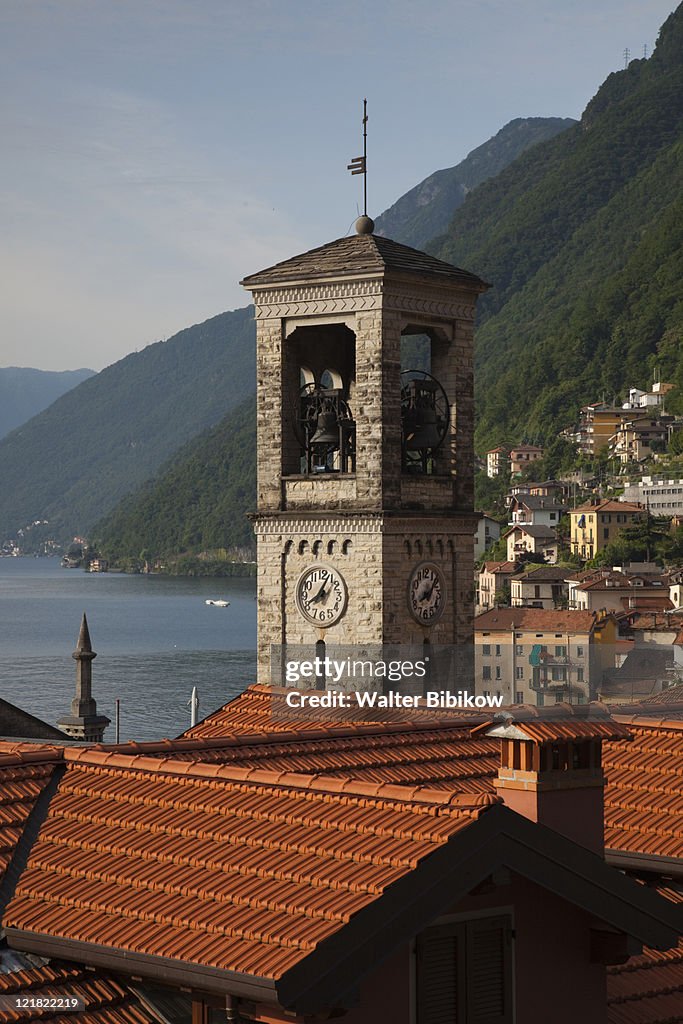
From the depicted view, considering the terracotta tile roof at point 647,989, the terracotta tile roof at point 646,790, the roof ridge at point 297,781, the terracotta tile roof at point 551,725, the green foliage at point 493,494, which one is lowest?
the terracotta tile roof at point 647,989

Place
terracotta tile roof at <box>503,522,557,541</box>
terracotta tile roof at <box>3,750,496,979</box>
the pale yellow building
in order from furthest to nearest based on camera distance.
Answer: terracotta tile roof at <box>503,522,557,541</box>, the pale yellow building, terracotta tile roof at <box>3,750,496,979</box>

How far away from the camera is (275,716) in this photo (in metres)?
18.5

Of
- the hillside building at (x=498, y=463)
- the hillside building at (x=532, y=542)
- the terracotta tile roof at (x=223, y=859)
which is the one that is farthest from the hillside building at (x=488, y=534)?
the terracotta tile roof at (x=223, y=859)

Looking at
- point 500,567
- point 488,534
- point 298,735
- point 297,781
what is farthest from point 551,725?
point 488,534

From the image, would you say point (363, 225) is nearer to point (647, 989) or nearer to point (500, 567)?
point (647, 989)

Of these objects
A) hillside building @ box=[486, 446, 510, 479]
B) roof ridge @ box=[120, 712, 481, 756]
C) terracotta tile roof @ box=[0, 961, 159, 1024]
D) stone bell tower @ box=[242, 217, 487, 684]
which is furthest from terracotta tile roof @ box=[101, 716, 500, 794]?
hillside building @ box=[486, 446, 510, 479]

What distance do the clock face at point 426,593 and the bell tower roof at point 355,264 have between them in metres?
4.34

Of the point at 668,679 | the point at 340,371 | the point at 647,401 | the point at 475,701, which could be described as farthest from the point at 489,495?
the point at 475,701

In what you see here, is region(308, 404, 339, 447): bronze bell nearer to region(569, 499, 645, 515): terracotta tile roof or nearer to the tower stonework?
the tower stonework

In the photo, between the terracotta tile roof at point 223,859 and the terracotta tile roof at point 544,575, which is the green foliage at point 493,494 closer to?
the terracotta tile roof at point 544,575

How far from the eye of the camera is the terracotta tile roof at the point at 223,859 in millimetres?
8773

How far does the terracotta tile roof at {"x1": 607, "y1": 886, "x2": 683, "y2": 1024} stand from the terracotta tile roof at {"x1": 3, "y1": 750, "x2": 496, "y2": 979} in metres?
1.80

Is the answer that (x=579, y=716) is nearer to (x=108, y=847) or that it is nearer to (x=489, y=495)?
(x=108, y=847)

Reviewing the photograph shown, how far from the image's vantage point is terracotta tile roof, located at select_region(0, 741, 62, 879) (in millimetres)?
11031
